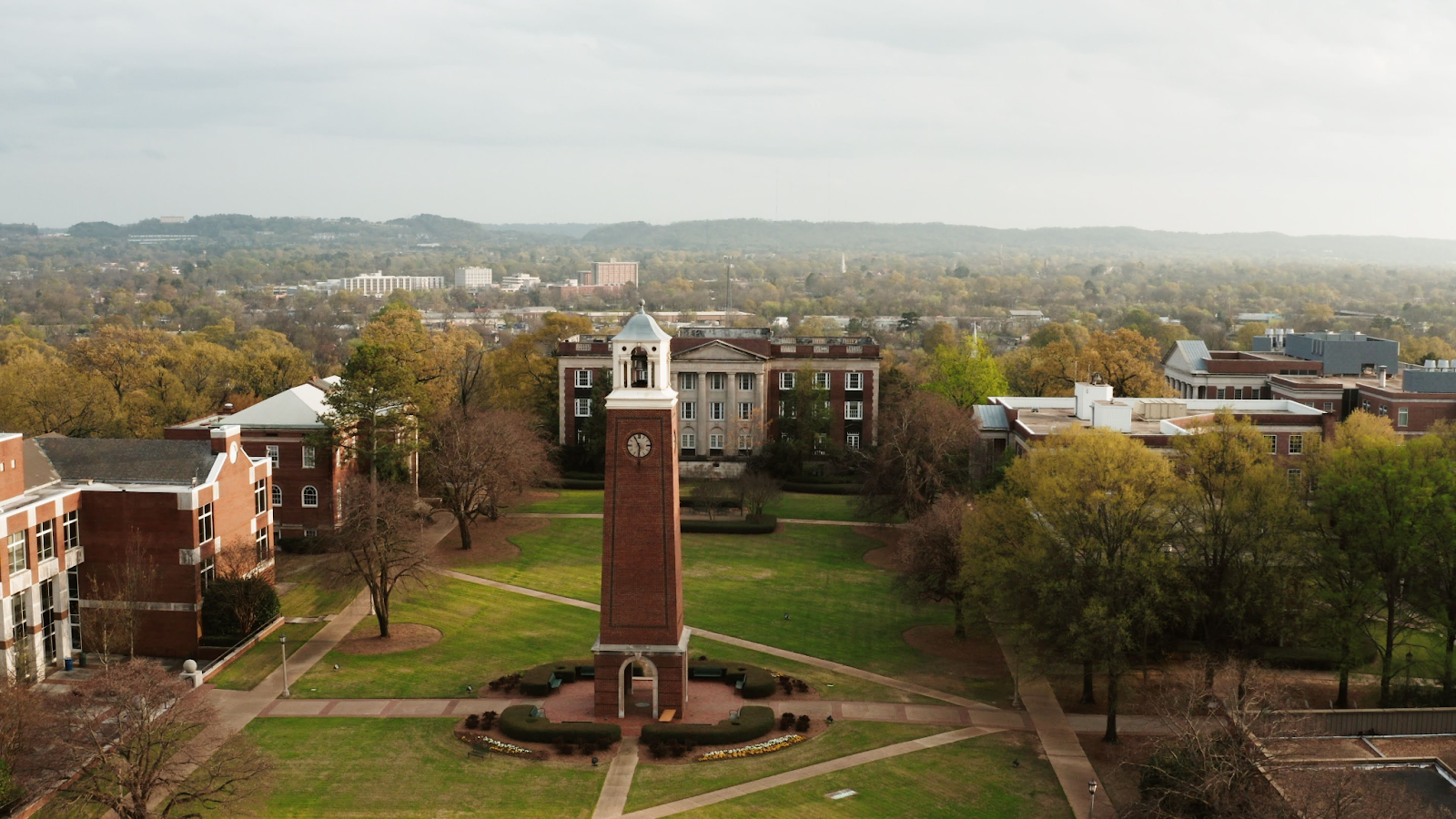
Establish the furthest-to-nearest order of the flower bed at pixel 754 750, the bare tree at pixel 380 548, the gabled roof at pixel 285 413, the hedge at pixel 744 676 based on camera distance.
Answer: the gabled roof at pixel 285 413
the bare tree at pixel 380 548
the hedge at pixel 744 676
the flower bed at pixel 754 750

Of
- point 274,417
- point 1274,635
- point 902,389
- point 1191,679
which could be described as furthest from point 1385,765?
point 902,389

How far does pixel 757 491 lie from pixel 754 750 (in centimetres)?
3853

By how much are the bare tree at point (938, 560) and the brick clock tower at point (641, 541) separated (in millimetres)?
15656

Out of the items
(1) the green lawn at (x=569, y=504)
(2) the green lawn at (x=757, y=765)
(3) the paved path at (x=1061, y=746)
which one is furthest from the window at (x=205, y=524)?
(3) the paved path at (x=1061, y=746)

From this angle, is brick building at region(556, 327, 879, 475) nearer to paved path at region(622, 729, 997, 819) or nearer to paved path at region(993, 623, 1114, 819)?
paved path at region(993, 623, 1114, 819)

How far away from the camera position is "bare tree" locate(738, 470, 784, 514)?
83.1 m

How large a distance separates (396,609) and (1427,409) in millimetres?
68235

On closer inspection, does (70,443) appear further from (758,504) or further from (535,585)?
(758,504)

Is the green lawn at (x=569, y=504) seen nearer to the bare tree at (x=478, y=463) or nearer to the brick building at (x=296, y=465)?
the bare tree at (x=478, y=463)

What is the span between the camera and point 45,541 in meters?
53.1

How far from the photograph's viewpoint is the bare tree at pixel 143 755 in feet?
119

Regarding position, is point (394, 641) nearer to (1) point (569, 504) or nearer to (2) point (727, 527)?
(2) point (727, 527)

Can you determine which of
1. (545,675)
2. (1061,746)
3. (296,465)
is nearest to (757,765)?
(545,675)

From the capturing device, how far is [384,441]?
252 ft
